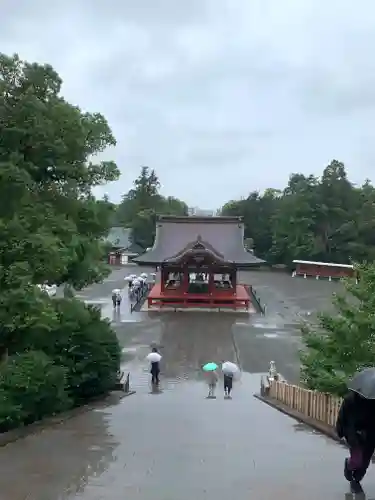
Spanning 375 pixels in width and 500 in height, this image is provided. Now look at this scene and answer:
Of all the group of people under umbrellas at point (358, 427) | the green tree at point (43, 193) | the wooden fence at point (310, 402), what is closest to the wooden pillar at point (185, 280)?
the wooden fence at point (310, 402)

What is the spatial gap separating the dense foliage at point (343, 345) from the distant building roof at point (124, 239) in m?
66.4

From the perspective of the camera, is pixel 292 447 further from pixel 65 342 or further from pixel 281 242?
pixel 281 242

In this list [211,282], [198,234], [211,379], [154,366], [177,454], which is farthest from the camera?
[198,234]

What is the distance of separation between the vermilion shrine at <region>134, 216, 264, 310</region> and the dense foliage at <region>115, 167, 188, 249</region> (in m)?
37.4

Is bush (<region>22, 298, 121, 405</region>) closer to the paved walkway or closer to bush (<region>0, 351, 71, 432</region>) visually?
bush (<region>0, 351, 71, 432</region>)

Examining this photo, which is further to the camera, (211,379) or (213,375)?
(213,375)

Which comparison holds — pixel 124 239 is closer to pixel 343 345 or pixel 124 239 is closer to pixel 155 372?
pixel 155 372

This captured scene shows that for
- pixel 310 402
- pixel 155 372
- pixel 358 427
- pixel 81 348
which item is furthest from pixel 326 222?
pixel 358 427

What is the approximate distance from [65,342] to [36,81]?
5277 mm

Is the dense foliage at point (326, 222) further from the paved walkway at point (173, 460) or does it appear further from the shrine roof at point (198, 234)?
the paved walkway at point (173, 460)

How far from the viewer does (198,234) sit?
4322cm

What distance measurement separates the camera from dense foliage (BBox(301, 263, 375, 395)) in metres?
11.0

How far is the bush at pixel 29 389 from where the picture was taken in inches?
410

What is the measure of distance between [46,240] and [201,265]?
26950 millimetres
